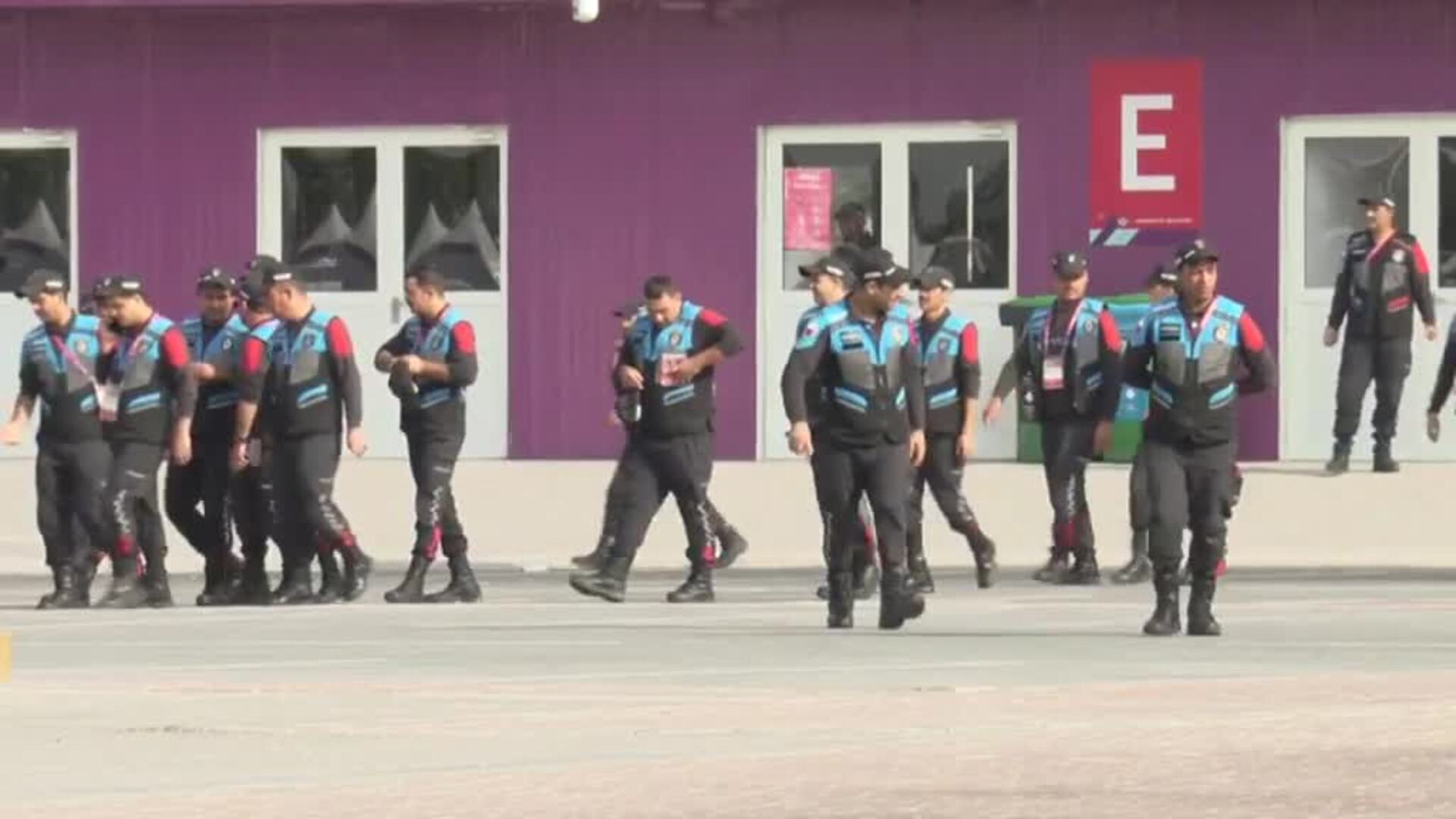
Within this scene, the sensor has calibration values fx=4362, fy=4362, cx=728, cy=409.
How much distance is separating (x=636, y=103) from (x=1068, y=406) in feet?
30.8

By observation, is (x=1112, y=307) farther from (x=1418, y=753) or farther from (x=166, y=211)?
(x=1418, y=753)

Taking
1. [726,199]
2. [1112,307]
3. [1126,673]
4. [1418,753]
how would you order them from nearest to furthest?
[1418,753] < [1126,673] < [1112,307] < [726,199]

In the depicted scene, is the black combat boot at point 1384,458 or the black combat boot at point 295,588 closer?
the black combat boot at point 295,588

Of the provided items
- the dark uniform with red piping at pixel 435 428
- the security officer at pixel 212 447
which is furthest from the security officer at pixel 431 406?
the security officer at pixel 212 447

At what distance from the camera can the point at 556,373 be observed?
3241 cm

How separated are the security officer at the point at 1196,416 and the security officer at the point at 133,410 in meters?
5.50

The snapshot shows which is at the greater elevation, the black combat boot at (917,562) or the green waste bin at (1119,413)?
the green waste bin at (1119,413)

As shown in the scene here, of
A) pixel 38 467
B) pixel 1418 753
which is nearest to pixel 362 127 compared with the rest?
pixel 38 467

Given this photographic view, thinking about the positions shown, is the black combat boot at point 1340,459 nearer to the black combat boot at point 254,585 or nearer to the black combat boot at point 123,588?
the black combat boot at point 254,585

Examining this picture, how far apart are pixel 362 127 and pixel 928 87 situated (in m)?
4.27

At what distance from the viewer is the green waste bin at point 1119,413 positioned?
29.2 m

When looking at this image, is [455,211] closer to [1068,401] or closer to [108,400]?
[1068,401]

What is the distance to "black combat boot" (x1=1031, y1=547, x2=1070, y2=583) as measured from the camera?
23688 mm

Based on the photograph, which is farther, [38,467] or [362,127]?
[362,127]
